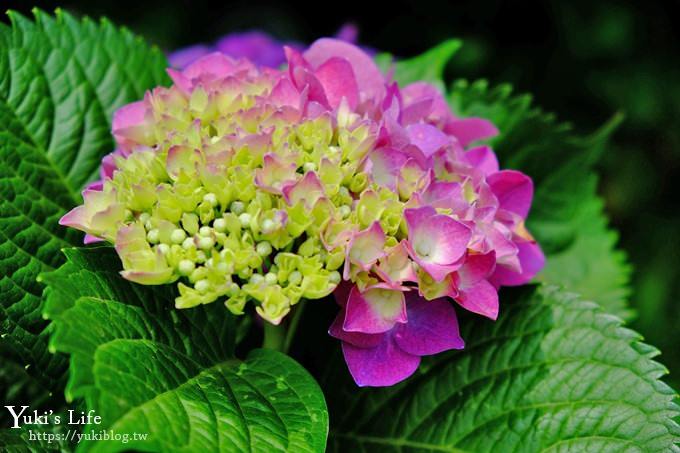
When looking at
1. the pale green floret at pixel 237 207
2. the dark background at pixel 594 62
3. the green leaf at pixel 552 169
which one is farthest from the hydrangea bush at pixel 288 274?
the dark background at pixel 594 62

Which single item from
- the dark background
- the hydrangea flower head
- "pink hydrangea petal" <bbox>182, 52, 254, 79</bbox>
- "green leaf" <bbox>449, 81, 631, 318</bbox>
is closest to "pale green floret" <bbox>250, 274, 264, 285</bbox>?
the hydrangea flower head

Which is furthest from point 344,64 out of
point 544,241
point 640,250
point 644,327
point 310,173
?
point 640,250

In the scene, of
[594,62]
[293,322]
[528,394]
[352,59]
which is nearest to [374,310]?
[293,322]

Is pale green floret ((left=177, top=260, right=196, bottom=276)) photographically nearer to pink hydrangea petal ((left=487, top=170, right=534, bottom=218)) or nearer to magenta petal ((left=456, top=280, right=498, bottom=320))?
magenta petal ((left=456, top=280, right=498, bottom=320))

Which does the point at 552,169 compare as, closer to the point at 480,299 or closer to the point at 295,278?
the point at 480,299

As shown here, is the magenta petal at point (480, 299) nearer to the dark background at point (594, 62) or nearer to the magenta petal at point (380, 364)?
the magenta petal at point (380, 364)
